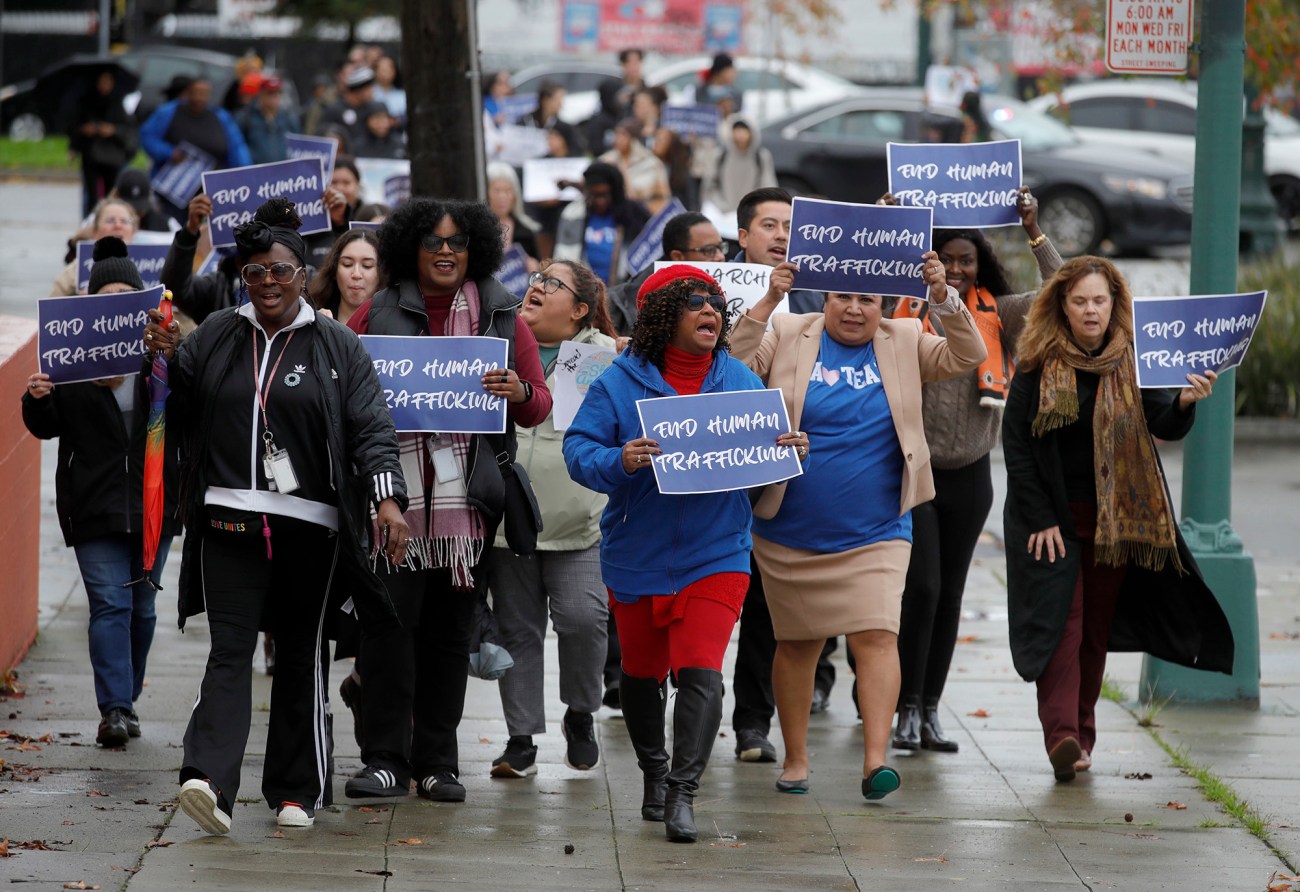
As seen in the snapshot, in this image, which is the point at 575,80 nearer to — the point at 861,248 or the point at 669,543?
the point at 861,248

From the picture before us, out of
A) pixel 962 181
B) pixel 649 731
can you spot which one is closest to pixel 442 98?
pixel 962 181

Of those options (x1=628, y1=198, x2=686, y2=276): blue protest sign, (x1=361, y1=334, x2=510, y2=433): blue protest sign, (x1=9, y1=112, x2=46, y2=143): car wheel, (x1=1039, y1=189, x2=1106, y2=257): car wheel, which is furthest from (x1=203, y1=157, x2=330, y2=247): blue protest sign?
(x1=9, y1=112, x2=46, y2=143): car wheel

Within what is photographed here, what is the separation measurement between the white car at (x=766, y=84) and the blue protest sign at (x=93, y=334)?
21668 mm

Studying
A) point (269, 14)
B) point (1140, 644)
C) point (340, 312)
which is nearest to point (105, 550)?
point (340, 312)

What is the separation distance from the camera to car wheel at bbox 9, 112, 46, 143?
38469 millimetres

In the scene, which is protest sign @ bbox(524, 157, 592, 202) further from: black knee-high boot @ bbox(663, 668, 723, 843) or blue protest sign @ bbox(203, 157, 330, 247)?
black knee-high boot @ bbox(663, 668, 723, 843)

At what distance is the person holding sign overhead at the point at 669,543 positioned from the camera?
6430 millimetres

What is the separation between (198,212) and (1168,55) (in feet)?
13.5

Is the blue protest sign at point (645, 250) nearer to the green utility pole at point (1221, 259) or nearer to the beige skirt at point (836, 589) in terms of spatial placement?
the green utility pole at point (1221, 259)

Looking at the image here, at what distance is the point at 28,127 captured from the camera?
126 ft

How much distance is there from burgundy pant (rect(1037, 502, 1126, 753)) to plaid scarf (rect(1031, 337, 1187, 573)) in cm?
11

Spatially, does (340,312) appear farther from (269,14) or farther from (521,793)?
(269,14)

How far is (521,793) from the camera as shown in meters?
7.03

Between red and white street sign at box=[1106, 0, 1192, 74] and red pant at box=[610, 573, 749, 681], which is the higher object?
red and white street sign at box=[1106, 0, 1192, 74]
